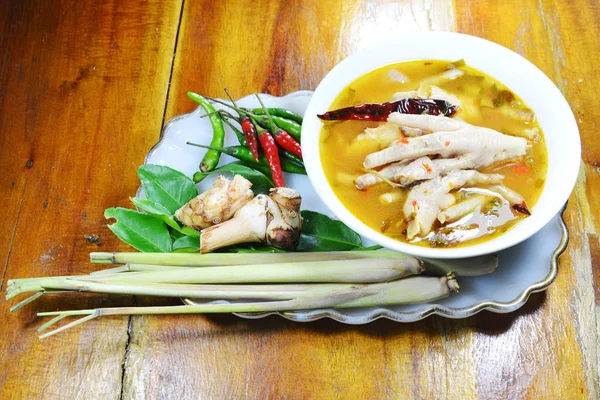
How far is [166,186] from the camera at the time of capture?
2465 millimetres

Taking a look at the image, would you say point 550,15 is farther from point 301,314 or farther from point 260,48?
point 301,314

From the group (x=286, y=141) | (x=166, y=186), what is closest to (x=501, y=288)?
(x=286, y=141)

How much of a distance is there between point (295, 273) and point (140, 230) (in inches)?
26.7

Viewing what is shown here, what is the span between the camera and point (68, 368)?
2443mm

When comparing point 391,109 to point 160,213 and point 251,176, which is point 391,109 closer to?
point 251,176

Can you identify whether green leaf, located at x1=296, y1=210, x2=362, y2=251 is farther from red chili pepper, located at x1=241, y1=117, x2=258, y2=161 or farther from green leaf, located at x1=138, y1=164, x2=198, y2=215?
green leaf, located at x1=138, y1=164, x2=198, y2=215

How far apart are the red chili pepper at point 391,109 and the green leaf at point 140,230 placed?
32.4 inches

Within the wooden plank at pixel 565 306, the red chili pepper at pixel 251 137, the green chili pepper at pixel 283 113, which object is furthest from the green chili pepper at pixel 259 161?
the wooden plank at pixel 565 306

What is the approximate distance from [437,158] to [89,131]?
1763 millimetres

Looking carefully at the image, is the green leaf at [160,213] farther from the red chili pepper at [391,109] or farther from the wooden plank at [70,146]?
the red chili pepper at [391,109]

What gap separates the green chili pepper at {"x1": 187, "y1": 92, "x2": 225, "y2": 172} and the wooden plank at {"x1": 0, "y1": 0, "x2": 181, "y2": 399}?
309 mm

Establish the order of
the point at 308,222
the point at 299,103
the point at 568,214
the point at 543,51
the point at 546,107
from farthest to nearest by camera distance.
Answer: the point at 543,51, the point at 299,103, the point at 568,214, the point at 308,222, the point at 546,107

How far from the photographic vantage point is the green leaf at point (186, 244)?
2367 millimetres

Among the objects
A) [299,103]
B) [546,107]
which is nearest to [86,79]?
[299,103]
